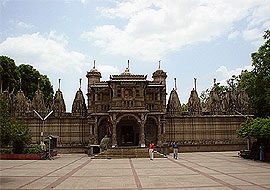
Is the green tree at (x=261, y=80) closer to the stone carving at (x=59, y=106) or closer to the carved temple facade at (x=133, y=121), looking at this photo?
the carved temple facade at (x=133, y=121)

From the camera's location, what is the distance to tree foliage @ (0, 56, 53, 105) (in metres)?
43.9

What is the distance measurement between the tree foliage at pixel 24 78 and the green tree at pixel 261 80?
3667cm

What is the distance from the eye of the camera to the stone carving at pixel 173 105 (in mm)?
33281

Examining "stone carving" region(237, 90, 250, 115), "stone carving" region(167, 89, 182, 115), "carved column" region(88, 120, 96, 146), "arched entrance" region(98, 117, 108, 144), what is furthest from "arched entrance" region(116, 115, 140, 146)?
"stone carving" region(237, 90, 250, 115)

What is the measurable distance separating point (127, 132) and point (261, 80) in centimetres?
1799

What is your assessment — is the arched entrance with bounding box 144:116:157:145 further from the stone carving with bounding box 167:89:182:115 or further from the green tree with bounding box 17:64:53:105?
the green tree with bounding box 17:64:53:105

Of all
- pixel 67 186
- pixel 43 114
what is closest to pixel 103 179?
pixel 67 186

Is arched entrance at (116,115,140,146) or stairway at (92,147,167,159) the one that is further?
arched entrance at (116,115,140,146)

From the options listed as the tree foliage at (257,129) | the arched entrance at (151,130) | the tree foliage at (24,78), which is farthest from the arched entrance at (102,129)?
the tree foliage at (24,78)

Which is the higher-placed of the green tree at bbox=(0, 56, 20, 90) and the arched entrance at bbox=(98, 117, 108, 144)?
the green tree at bbox=(0, 56, 20, 90)

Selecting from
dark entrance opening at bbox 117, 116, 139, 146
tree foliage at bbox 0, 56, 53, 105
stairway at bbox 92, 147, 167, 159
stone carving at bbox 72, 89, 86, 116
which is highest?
tree foliage at bbox 0, 56, 53, 105

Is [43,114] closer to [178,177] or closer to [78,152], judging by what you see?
[78,152]

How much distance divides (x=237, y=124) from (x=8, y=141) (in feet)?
92.1

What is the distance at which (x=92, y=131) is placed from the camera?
31.5 metres
